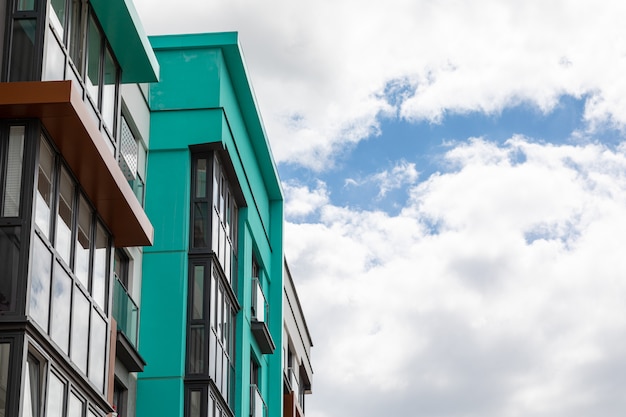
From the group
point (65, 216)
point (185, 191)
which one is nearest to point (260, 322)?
point (185, 191)

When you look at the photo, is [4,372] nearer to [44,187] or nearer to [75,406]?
[75,406]

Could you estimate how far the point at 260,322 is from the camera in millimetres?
33219

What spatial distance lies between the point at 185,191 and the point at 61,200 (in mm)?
10233

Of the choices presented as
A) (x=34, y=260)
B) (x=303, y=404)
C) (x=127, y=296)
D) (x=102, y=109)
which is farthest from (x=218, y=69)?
(x=303, y=404)

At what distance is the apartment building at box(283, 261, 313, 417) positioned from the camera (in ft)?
138

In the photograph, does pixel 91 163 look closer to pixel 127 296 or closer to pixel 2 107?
pixel 2 107

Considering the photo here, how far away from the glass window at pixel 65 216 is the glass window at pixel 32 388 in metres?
1.87

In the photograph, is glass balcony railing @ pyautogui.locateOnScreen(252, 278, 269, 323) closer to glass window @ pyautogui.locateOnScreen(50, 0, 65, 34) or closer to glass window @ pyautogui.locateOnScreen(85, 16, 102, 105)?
glass window @ pyautogui.locateOnScreen(85, 16, 102, 105)

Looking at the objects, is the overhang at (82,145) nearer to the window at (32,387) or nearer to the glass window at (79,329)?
the glass window at (79,329)

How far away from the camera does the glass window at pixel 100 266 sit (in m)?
19.4

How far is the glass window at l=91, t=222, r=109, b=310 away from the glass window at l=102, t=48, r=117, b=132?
5.95 feet

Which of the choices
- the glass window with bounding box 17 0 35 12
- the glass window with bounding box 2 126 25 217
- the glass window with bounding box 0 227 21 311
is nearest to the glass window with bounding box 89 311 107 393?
the glass window with bounding box 0 227 21 311

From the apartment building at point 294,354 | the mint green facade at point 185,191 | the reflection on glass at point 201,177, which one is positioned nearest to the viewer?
the mint green facade at point 185,191

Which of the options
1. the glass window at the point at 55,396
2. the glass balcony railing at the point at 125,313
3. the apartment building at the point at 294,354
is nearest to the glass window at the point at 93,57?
the glass window at the point at 55,396
